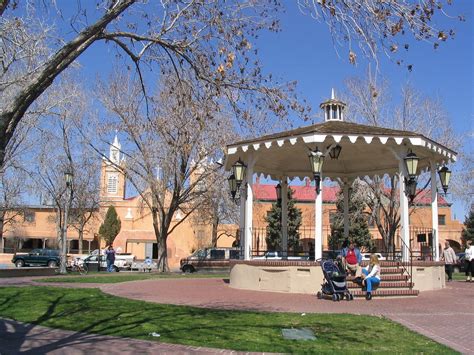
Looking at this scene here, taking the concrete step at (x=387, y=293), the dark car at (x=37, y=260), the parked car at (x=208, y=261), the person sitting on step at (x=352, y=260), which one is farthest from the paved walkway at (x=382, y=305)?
the dark car at (x=37, y=260)

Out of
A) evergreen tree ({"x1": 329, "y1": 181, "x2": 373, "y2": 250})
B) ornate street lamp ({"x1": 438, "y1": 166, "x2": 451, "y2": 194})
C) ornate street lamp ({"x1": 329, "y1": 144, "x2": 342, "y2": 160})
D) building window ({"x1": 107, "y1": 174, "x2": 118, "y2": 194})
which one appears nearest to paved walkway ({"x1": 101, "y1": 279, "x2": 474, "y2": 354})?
ornate street lamp ({"x1": 438, "y1": 166, "x2": 451, "y2": 194})

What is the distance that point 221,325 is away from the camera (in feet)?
29.3

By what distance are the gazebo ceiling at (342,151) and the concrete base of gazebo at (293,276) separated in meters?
3.59

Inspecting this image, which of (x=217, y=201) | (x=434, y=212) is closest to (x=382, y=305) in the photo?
(x=434, y=212)

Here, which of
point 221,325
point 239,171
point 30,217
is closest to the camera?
point 221,325

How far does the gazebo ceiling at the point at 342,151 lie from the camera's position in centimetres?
1537

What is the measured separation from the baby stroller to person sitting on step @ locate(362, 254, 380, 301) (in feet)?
1.79

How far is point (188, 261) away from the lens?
117ft

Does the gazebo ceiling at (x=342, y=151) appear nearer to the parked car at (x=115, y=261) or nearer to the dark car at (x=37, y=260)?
the parked car at (x=115, y=261)

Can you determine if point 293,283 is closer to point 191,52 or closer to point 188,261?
point 191,52

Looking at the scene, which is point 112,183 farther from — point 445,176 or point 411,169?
point 411,169

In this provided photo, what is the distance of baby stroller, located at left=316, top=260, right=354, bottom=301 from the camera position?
1289 centimetres

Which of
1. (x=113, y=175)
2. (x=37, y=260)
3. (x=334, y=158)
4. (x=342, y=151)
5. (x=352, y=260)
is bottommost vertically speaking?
(x=37, y=260)

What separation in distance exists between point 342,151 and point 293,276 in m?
6.51
